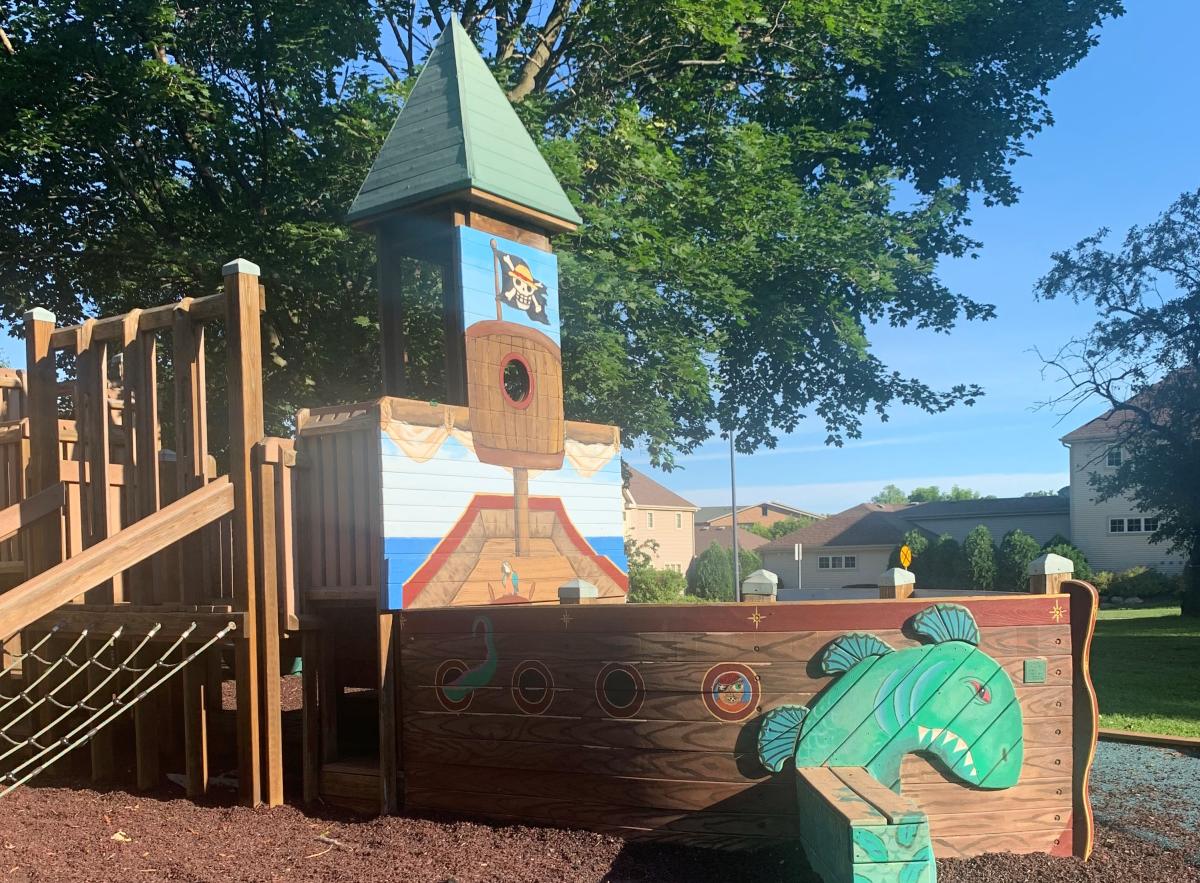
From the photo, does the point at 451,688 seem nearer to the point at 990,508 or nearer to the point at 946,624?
the point at 946,624

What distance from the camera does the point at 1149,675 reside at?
46.8ft

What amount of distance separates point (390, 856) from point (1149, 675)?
1228 cm

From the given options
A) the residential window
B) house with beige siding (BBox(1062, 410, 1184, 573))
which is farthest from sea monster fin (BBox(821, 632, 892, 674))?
the residential window

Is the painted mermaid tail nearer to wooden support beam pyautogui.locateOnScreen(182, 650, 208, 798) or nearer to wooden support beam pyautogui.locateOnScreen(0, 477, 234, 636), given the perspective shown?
wooden support beam pyautogui.locateOnScreen(0, 477, 234, 636)

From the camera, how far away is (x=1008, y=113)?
20219 millimetres

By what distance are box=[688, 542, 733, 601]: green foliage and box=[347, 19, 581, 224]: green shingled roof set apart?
96.9 feet

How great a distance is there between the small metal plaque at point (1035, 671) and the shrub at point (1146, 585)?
34556mm

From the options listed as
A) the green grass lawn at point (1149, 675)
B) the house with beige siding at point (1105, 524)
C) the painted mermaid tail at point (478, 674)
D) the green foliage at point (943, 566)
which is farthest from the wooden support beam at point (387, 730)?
the house with beige siding at point (1105, 524)

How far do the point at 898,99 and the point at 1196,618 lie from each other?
1509 centimetres

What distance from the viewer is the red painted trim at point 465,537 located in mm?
6945

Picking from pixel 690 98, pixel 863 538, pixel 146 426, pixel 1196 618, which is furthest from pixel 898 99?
pixel 863 538

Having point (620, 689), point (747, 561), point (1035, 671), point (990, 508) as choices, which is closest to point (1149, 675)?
point (1035, 671)

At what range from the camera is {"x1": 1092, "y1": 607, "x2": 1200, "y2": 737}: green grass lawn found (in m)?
10.4

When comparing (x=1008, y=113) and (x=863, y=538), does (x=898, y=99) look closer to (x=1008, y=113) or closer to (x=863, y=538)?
(x=1008, y=113)
